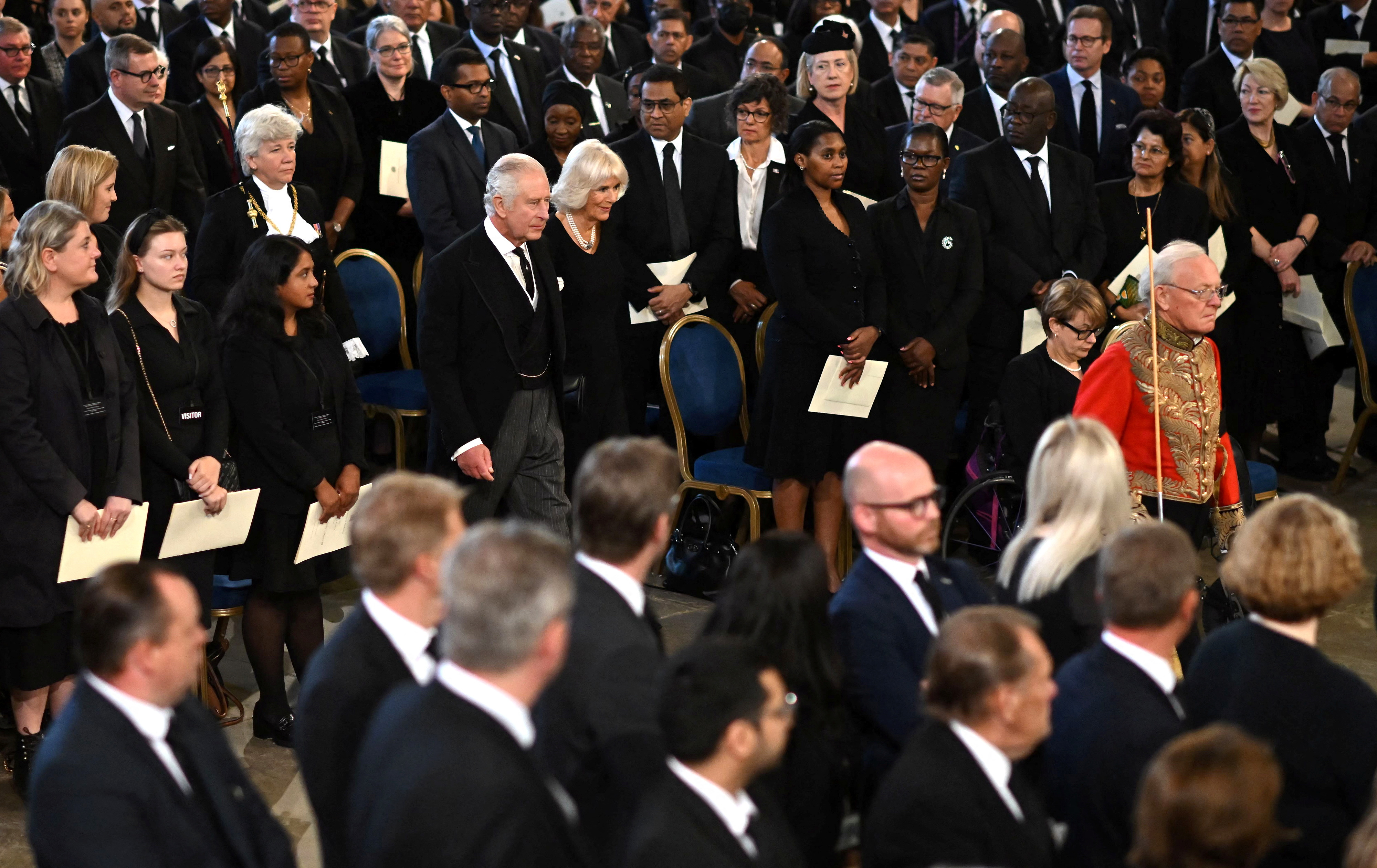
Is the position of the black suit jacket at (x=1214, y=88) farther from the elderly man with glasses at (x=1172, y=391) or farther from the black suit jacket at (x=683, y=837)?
the black suit jacket at (x=683, y=837)

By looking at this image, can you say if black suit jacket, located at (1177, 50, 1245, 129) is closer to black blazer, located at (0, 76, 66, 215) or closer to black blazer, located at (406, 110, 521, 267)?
black blazer, located at (406, 110, 521, 267)

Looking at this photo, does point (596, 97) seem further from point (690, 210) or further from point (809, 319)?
point (809, 319)

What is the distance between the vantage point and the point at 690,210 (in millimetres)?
6066

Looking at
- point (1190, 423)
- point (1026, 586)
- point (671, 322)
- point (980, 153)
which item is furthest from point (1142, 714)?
point (980, 153)

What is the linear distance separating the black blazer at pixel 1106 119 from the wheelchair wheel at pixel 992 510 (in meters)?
2.17

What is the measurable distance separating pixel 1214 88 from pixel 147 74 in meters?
5.15

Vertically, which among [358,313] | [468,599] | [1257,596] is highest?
[468,599]

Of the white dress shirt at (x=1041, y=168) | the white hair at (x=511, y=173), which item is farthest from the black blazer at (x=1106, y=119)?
the white hair at (x=511, y=173)

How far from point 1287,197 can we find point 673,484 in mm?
5167

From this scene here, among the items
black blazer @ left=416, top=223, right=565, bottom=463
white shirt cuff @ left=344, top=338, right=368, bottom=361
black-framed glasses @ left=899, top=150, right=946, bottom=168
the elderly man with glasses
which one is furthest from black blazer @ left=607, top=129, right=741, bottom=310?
the elderly man with glasses

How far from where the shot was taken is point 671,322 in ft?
19.3

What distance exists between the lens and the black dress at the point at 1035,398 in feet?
16.3

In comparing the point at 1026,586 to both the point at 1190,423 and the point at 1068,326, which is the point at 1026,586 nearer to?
the point at 1190,423

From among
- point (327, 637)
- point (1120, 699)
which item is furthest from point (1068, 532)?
point (327, 637)
